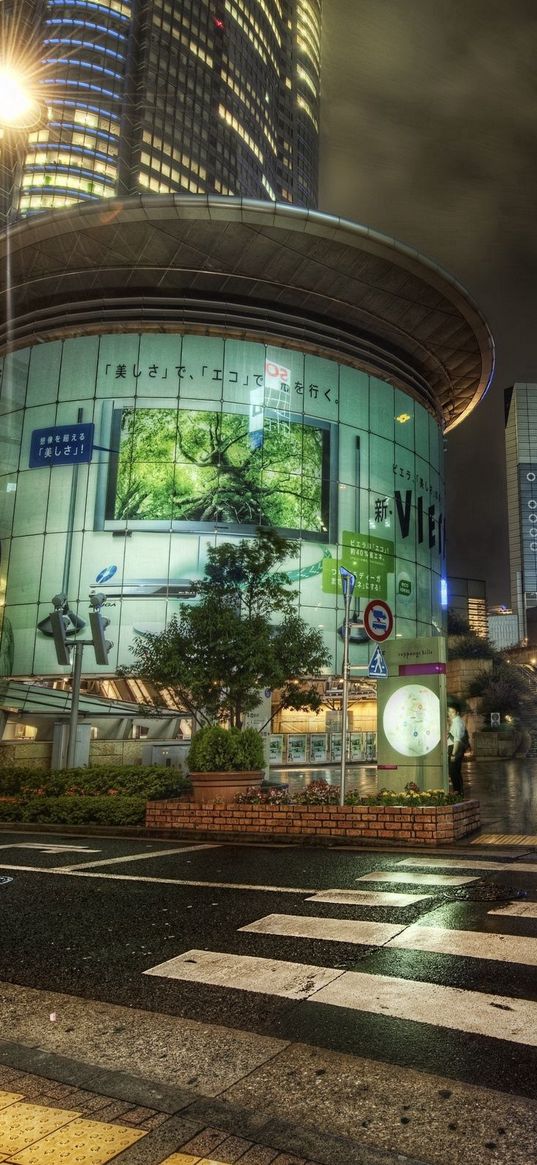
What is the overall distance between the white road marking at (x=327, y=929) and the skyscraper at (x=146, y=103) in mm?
83381

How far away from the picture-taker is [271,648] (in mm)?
17906

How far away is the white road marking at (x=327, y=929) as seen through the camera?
18.2 feet

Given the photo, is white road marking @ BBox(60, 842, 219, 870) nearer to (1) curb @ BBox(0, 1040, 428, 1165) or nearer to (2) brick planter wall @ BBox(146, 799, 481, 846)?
(2) brick planter wall @ BBox(146, 799, 481, 846)

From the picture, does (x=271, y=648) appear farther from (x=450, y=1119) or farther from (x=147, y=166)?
(x=147, y=166)

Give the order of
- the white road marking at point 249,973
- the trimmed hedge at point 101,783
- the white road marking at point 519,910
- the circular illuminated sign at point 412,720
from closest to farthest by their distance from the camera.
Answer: the white road marking at point 249,973 < the white road marking at point 519,910 < the circular illuminated sign at point 412,720 < the trimmed hedge at point 101,783

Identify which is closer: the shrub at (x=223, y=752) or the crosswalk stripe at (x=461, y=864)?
the crosswalk stripe at (x=461, y=864)

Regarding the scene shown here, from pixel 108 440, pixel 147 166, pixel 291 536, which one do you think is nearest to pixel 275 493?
pixel 291 536

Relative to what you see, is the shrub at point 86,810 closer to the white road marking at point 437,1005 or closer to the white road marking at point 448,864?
the white road marking at point 448,864

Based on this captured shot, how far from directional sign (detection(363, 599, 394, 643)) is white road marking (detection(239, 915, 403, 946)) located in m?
5.67

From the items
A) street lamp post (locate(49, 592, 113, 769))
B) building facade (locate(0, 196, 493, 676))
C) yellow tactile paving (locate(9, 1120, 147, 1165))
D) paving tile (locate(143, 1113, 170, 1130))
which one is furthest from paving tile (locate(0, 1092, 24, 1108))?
building facade (locate(0, 196, 493, 676))

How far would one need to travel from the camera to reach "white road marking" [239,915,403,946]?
556 cm

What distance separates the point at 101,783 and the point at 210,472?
Result: 81.4 ft

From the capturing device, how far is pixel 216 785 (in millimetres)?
13258

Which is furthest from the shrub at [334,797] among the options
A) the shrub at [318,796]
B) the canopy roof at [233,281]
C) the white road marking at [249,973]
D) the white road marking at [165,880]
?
the canopy roof at [233,281]
